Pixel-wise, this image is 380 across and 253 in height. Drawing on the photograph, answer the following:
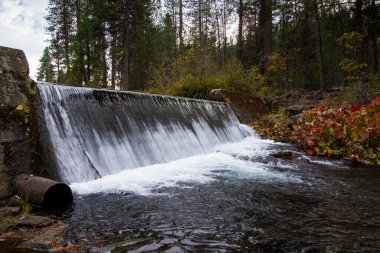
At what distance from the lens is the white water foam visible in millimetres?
4741

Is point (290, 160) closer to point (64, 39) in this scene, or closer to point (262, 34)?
point (262, 34)

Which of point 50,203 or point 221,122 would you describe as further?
point 221,122

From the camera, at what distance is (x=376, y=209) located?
13.0 ft

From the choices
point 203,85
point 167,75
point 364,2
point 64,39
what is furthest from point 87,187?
point 64,39

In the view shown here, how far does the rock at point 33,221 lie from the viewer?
322 cm

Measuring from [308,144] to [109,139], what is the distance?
6140 mm

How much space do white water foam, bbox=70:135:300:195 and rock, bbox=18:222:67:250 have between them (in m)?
1.25

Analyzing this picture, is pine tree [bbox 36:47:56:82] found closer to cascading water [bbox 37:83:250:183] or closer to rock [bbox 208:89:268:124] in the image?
rock [bbox 208:89:268:124]

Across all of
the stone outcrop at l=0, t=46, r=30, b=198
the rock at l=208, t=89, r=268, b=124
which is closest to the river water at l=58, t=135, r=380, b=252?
the stone outcrop at l=0, t=46, r=30, b=198

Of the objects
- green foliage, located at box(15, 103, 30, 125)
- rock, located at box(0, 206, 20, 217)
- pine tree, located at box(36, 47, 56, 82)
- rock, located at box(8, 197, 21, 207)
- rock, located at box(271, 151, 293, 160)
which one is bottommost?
rock, located at box(271, 151, 293, 160)

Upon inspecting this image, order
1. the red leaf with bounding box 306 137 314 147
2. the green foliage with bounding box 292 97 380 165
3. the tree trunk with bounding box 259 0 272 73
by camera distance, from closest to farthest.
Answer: the green foliage with bounding box 292 97 380 165, the red leaf with bounding box 306 137 314 147, the tree trunk with bounding box 259 0 272 73

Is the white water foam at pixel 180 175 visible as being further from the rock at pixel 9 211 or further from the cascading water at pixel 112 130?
the rock at pixel 9 211

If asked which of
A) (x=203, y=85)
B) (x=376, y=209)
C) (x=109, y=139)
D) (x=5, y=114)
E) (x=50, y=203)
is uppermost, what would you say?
(x=203, y=85)

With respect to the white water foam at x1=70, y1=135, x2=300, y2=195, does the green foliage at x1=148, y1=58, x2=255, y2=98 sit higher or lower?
higher
